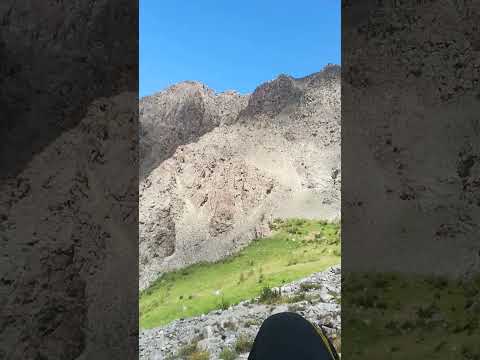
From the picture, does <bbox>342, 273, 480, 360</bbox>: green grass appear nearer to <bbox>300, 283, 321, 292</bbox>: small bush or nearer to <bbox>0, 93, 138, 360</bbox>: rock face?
<bbox>0, 93, 138, 360</bbox>: rock face

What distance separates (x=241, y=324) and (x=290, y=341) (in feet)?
19.1

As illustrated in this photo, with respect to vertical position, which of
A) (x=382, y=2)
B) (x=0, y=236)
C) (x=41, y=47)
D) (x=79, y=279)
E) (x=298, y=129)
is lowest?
(x=79, y=279)

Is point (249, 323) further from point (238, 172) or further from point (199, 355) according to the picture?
point (238, 172)

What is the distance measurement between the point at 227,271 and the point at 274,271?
276 cm

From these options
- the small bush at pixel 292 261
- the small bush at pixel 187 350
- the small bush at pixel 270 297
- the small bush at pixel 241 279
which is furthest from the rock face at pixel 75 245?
the small bush at pixel 292 261

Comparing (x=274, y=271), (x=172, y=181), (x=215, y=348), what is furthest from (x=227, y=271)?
(x=215, y=348)

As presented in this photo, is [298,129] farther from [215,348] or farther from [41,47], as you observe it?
[41,47]

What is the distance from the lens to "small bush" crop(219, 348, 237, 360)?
484 cm

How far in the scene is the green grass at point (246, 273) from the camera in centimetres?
1036

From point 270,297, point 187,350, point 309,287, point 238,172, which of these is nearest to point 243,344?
point 187,350

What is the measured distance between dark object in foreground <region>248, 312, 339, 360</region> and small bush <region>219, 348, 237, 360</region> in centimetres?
416

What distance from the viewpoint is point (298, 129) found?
877 inches

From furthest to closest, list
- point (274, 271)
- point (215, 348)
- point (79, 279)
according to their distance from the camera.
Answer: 1. point (274, 271)
2. point (215, 348)
3. point (79, 279)

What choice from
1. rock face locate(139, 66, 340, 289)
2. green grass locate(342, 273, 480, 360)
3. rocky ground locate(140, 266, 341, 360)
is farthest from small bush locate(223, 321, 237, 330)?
rock face locate(139, 66, 340, 289)
